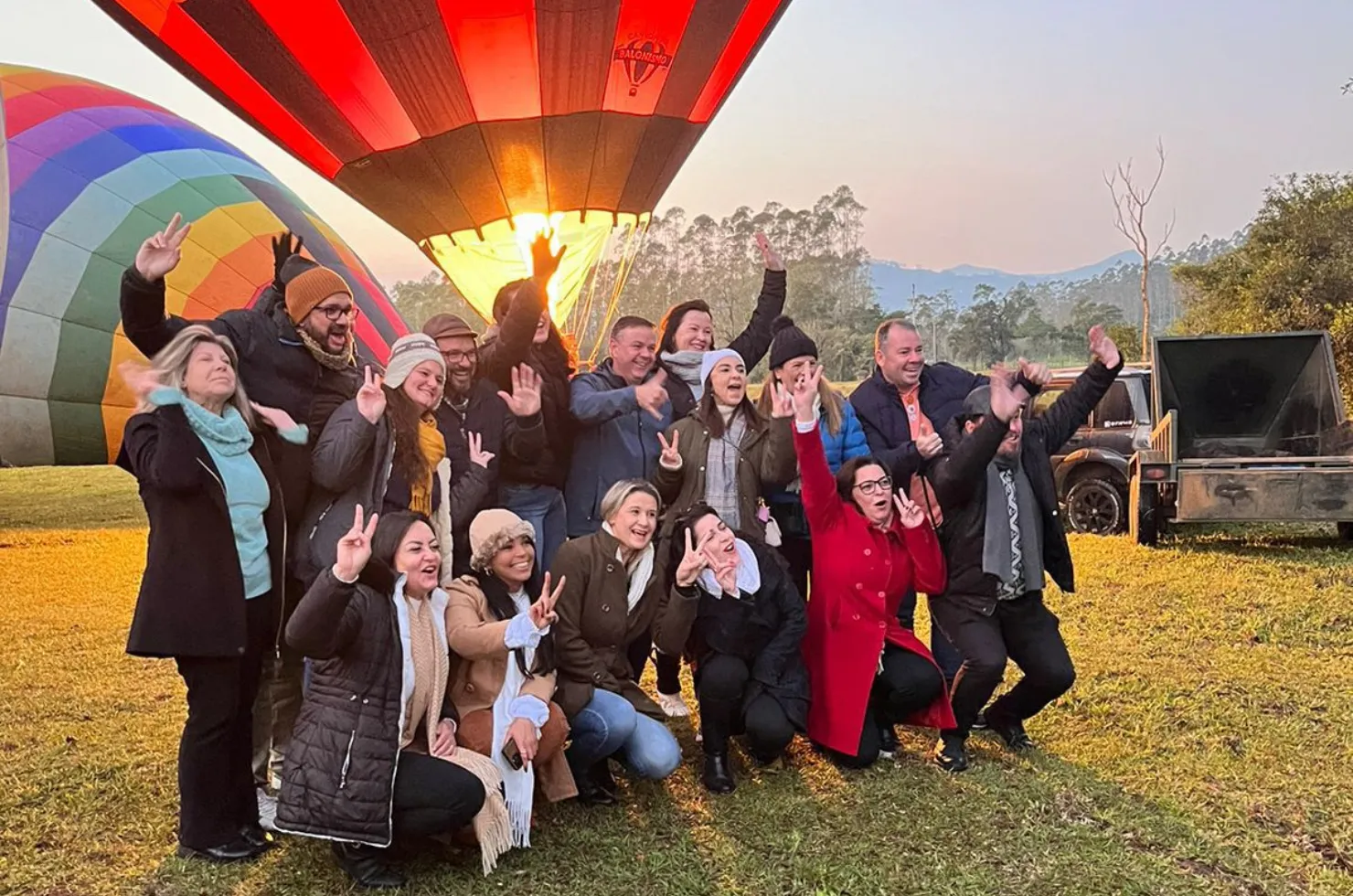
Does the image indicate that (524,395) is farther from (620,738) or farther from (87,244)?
(87,244)

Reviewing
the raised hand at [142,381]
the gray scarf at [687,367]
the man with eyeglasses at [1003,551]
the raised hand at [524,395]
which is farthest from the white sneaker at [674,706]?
the raised hand at [142,381]

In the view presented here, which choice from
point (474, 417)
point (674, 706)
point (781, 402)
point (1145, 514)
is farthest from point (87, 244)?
point (1145, 514)

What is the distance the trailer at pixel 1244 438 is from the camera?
803 centimetres

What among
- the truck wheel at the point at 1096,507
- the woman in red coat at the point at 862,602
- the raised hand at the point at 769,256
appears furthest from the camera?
the truck wheel at the point at 1096,507

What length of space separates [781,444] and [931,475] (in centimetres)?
62

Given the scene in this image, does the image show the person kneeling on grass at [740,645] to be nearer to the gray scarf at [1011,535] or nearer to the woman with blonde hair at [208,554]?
the gray scarf at [1011,535]

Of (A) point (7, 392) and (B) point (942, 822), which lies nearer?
(B) point (942, 822)

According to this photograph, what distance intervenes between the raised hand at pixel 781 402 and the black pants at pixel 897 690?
3.39ft

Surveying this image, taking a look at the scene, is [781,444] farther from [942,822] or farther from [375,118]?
[375,118]

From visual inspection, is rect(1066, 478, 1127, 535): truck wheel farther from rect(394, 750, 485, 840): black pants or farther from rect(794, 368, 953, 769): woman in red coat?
rect(394, 750, 485, 840): black pants

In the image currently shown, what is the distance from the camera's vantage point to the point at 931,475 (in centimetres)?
425

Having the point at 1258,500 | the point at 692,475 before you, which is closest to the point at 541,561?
the point at 692,475

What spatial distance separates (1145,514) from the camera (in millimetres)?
8750

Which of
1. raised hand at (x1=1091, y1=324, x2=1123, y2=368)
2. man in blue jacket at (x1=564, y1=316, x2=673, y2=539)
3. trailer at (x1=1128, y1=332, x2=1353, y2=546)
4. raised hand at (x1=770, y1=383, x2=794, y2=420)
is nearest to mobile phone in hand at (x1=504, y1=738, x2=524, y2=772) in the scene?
man in blue jacket at (x1=564, y1=316, x2=673, y2=539)
